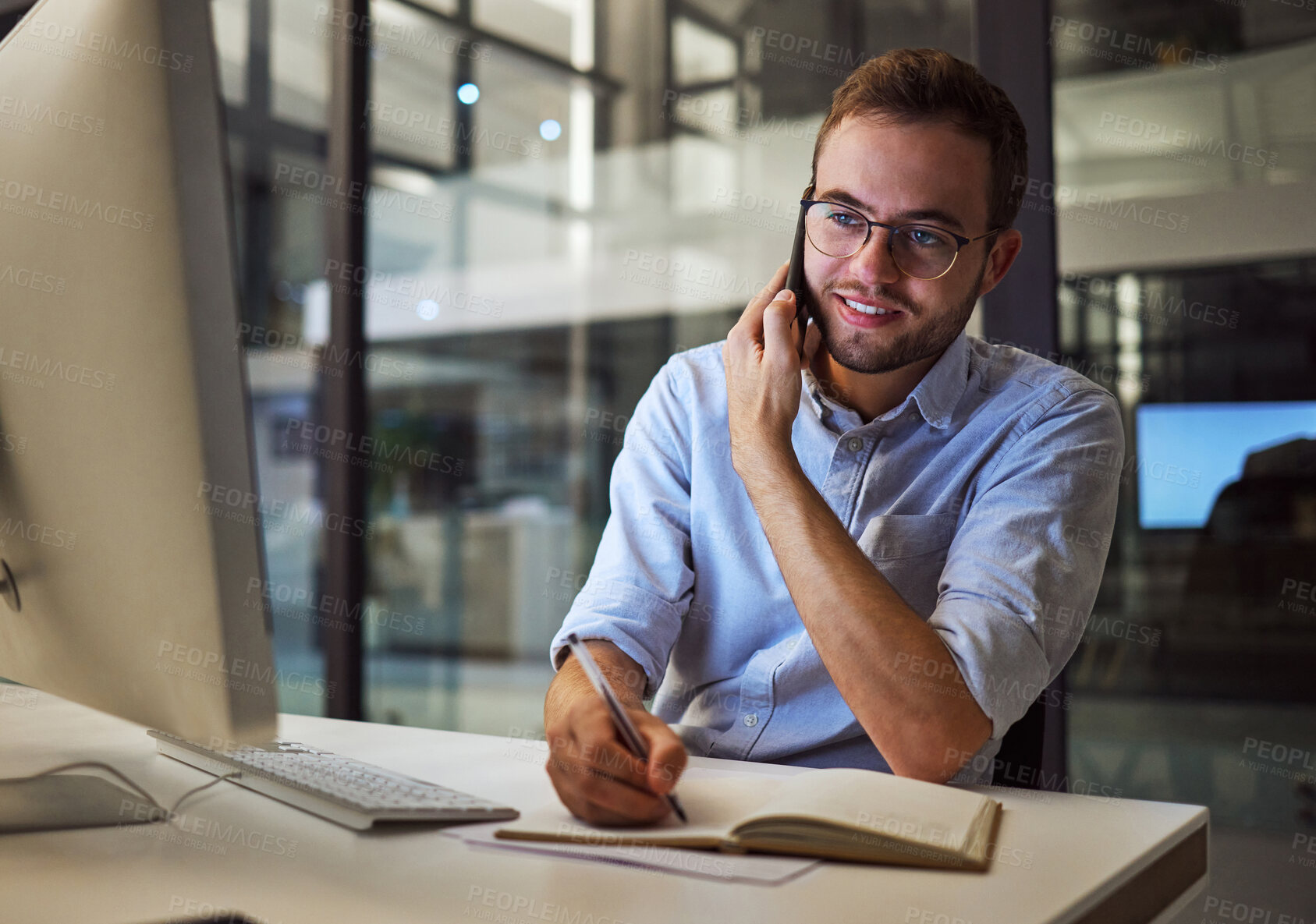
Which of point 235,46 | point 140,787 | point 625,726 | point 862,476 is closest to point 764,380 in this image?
point 862,476

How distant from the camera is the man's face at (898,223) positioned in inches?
58.5

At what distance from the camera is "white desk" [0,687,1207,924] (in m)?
0.71

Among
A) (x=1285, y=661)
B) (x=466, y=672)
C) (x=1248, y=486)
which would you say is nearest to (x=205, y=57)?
(x=1248, y=486)

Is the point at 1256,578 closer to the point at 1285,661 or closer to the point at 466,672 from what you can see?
the point at 1285,661

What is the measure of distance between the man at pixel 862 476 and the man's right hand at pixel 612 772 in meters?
0.32

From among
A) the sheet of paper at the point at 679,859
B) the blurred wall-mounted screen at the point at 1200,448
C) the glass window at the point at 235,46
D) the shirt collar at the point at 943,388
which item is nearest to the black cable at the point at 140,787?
the sheet of paper at the point at 679,859

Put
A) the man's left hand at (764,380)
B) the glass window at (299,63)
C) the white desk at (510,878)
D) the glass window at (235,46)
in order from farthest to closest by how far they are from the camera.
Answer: the glass window at (235,46) < the glass window at (299,63) < the man's left hand at (764,380) < the white desk at (510,878)

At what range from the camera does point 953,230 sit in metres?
1.51

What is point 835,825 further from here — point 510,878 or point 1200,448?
point 1200,448

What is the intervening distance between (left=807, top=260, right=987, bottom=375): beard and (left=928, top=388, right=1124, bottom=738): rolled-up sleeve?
19cm

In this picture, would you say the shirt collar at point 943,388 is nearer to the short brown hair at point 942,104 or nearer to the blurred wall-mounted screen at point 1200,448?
the short brown hair at point 942,104

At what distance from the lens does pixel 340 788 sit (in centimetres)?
96

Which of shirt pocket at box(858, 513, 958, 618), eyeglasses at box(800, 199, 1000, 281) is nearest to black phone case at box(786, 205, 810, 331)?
eyeglasses at box(800, 199, 1000, 281)

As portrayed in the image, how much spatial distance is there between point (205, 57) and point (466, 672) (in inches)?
109
